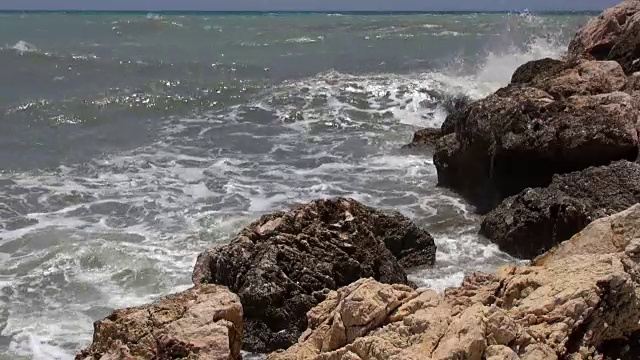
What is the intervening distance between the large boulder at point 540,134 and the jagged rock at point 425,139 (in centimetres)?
295

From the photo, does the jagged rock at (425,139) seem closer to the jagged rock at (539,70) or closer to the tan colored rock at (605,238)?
the jagged rock at (539,70)

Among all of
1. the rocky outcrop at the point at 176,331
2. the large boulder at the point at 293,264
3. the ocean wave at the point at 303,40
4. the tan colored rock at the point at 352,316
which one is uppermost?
the tan colored rock at the point at 352,316

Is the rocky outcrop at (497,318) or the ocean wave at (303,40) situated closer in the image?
the rocky outcrop at (497,318)

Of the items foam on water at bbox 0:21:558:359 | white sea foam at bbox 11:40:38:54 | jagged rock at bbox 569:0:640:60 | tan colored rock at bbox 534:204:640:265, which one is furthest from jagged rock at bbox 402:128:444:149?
white sea foam at bbox 11:40:38:54

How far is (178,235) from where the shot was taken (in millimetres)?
8977

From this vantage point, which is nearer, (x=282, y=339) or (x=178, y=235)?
(x=282, y=339)

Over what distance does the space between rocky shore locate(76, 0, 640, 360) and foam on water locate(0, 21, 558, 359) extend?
0.70 m

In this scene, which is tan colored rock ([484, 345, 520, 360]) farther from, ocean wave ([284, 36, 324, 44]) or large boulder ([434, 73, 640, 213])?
ocean wave ([284, 36, 324, 44])

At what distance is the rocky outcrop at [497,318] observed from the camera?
3.23m

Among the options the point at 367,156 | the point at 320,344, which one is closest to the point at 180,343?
the point at 320,344

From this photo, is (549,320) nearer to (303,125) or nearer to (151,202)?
(151,202)

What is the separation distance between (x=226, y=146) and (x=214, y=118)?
3184mm

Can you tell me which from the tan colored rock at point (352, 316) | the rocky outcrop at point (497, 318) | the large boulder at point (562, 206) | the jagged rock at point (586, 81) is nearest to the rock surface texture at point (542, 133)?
the jagged rock at point (586, 81)

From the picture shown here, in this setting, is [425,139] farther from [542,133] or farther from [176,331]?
[176,331]
